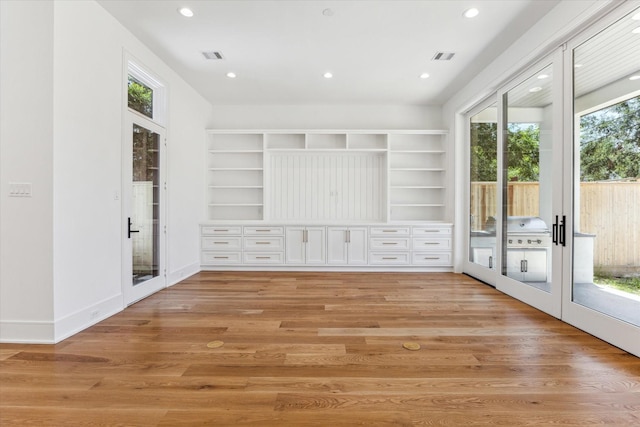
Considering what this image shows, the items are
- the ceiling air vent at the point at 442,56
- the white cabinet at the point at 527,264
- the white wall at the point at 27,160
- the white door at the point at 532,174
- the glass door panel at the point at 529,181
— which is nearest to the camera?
the white wall at the point at 27,160

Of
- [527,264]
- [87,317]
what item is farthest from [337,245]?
[87,317]

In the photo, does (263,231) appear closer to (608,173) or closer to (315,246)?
(315,246)

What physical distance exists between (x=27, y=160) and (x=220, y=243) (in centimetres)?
313

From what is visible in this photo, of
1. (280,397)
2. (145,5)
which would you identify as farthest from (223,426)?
(145,5)

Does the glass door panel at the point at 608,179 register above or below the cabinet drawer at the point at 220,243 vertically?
above

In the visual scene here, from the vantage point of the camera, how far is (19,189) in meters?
2.47

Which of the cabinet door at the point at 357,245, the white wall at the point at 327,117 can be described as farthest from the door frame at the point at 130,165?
the cabinet door at the point at 357,245

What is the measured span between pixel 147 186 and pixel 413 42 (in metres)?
3.64

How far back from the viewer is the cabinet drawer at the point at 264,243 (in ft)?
17.7

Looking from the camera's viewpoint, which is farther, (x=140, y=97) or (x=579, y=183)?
(x=140, y=97)

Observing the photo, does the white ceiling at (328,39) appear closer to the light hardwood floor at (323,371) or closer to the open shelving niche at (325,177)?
the open shelving niche at (325,177)

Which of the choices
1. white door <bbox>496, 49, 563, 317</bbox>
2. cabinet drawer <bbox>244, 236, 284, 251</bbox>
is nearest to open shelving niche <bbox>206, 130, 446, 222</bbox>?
cabinet drawer <bbox>244, 236, 284, 251</bbox>

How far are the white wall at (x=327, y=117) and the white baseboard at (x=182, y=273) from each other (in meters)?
2.63

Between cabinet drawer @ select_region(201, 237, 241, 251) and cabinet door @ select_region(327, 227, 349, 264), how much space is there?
5.21 ft
